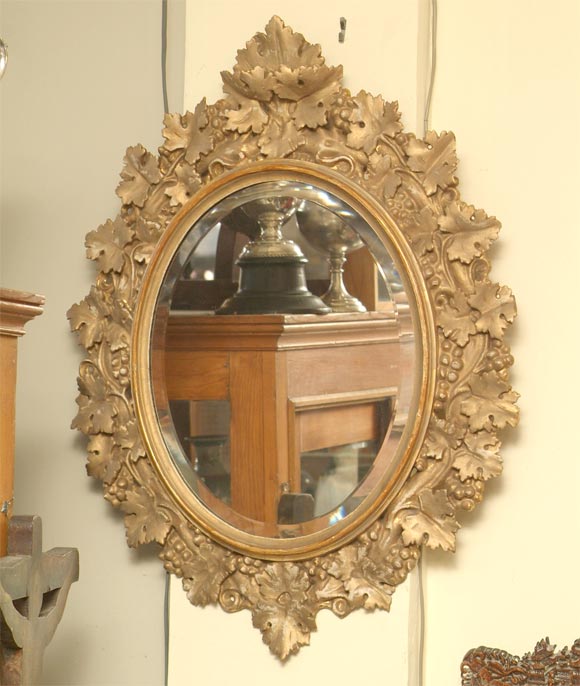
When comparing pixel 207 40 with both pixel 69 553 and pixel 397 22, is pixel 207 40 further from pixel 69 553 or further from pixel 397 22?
pixel 69 553

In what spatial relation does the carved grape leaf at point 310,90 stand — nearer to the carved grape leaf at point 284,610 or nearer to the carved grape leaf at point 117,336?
the carved grape leaf at point 117,336

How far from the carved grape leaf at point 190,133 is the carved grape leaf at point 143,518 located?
0.65 meters

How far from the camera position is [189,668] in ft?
6.36

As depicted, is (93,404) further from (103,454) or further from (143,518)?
(143,518)

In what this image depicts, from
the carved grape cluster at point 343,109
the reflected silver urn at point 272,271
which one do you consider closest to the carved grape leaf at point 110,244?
the reflected silver urn at point 272,271

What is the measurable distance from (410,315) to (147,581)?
31.0 inches

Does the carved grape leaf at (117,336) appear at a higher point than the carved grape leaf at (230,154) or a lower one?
lower

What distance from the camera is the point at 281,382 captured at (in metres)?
1.90

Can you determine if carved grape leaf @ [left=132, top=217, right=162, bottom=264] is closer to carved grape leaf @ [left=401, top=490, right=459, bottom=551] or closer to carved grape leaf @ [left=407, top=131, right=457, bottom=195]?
carved grape leaf @ [left=407, top=131, right=457, bottom=195]

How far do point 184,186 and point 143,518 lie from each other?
642 millimetres

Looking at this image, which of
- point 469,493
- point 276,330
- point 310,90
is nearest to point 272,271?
point 276,330

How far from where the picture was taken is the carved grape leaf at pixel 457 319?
5.85 feet

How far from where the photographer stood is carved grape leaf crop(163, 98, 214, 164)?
194 cm

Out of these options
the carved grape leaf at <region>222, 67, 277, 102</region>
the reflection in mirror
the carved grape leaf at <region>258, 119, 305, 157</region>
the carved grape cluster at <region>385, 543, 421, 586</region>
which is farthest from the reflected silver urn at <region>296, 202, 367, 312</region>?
the carved grape cluster at <region>385, 543, 421, 586</region>
